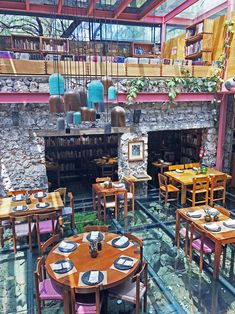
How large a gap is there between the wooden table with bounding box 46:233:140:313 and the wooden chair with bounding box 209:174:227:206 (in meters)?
3.67

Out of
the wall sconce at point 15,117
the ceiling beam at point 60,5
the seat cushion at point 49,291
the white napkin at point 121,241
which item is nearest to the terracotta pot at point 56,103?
the white napkin at point 121,241

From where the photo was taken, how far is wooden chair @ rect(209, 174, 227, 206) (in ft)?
22.5

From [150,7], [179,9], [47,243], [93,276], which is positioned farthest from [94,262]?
[179,9]

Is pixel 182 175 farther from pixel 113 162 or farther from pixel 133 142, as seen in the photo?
pixel 113 162

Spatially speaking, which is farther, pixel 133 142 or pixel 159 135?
pixel 159 135

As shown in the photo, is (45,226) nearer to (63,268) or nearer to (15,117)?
(63,268)

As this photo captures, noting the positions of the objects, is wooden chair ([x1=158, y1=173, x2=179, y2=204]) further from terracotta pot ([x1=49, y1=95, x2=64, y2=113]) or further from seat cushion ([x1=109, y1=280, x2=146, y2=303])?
terracotta pot ([x1=49, y1=95, x2=64, y2=113])

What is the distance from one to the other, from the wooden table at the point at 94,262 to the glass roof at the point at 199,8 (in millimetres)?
7887

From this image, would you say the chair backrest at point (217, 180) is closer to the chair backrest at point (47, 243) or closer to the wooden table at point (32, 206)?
the wooden table at point (32, 206)

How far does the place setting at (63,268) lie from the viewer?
11.1 feet

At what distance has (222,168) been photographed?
8578 mm

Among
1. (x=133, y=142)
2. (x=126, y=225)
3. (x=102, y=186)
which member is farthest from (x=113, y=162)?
(x=126, y=225)

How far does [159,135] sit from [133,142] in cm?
360

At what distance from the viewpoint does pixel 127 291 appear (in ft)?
11.5
